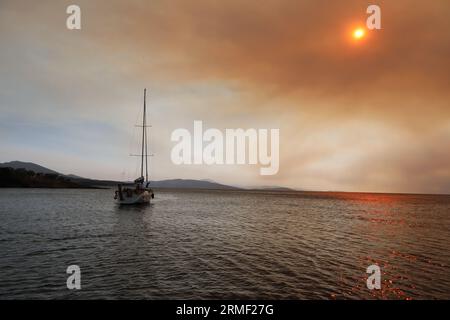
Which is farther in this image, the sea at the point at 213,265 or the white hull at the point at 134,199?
the white hull at the point at 134,199

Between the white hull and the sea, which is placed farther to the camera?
the white hull

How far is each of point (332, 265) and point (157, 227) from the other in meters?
23.3

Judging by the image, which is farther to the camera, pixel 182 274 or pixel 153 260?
pixel 153 260

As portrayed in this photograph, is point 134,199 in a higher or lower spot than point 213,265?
higher

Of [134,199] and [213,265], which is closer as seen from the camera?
[213,265]
